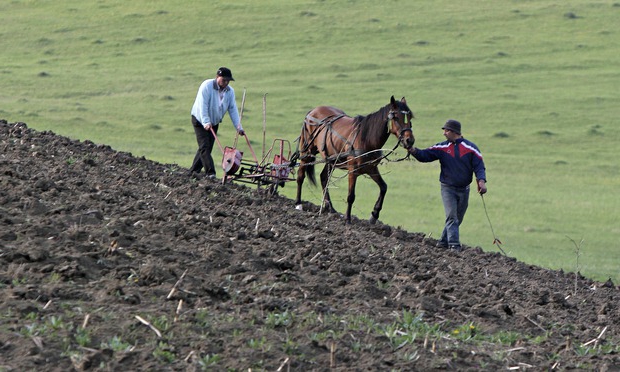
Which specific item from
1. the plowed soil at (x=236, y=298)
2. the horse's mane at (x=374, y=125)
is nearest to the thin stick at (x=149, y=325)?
the plowed soil at (x=236, y=298)

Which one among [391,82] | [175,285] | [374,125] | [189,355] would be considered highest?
[374,125]

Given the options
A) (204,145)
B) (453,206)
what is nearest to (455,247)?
(453,206)

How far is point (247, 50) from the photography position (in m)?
50.6

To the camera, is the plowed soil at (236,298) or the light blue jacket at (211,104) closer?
the plowed soil at (236,298)

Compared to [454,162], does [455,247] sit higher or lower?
lower

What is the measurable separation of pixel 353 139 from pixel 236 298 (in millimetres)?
7329

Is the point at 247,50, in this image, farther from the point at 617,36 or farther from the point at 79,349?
the point at 79,349

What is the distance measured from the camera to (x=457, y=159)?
14.5m

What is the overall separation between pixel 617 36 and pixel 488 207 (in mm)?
24352

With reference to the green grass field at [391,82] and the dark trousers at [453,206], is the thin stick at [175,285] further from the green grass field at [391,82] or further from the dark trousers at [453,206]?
the green grass field at [391,82]

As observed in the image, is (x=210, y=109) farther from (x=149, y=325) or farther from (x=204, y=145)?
(x=149, y=325)

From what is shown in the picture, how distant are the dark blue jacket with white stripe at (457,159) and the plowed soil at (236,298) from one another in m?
1.52

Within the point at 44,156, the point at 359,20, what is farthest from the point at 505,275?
the point at 359,20

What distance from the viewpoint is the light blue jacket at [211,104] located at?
1648 cm
